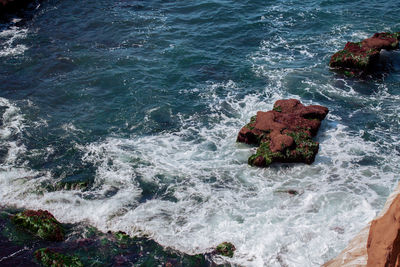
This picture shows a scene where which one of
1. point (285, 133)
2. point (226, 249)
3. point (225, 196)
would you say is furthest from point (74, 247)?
point (285, 133)

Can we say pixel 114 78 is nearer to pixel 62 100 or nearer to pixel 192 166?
pixel 62 100

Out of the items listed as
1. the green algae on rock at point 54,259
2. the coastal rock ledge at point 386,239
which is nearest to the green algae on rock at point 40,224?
the green algae on rock at point 54,259

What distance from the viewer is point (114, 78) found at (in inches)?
843

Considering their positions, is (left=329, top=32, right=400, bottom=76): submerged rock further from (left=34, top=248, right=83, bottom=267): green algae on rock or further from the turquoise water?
(left=34, top=248, right=83, bottom=267): green algae on rock

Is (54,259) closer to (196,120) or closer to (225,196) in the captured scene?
(225,196)

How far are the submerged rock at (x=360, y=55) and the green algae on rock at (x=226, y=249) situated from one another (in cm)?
1356

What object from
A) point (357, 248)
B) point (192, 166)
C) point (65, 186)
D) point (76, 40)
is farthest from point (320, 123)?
point (76, 40)

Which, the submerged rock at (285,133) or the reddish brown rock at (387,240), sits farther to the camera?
the submerged rock at (285,133)

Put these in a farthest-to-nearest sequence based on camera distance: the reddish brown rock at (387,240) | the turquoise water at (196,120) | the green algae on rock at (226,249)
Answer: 1. the turquoise water at (196,120)
2. the green algae on rock at (226,249)
3. the reddish brown rock at (387,240)

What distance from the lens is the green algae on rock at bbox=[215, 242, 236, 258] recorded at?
1154 cm

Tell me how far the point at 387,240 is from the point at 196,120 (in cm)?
1223

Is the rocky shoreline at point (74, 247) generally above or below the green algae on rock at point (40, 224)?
below

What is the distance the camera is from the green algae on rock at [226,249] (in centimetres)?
1154

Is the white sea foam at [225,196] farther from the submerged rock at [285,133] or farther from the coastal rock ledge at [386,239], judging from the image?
the coastal rock ledge at [386,239]
